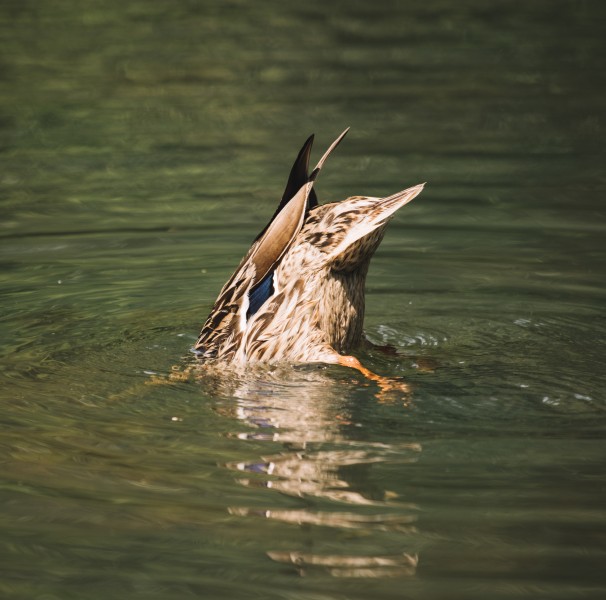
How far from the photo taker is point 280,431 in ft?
18.7

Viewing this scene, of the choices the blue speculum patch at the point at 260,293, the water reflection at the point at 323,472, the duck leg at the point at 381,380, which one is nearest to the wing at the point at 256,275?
the blue speculum patch at the point at 260,293

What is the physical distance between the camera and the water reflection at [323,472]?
4.52 meters

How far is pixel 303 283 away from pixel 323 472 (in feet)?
5.36

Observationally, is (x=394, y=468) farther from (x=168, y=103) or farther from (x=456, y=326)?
(x=168, y=103)

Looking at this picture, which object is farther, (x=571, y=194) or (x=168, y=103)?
(x=168, y=103)

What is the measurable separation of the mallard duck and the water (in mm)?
222

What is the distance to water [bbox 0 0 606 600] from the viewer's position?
4.63 metres

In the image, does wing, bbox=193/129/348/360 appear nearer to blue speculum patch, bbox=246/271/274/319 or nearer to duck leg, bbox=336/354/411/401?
blue speculum patch, bbox=246/271/274/319

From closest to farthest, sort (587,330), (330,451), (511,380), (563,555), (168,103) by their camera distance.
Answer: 1. (563,555)
2. (330,451)
3. (511,380)
4. (587,330)
5. (168,103)

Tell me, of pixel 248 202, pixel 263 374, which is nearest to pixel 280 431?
pixel 263 374

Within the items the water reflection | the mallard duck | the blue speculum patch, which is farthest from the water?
the blue speculum patch

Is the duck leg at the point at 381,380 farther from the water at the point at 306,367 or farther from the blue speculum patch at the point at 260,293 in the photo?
the blue speculum patch at the point at 260,293

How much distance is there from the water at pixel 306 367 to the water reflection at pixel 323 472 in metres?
0.02

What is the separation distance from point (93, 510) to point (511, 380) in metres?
2.23
